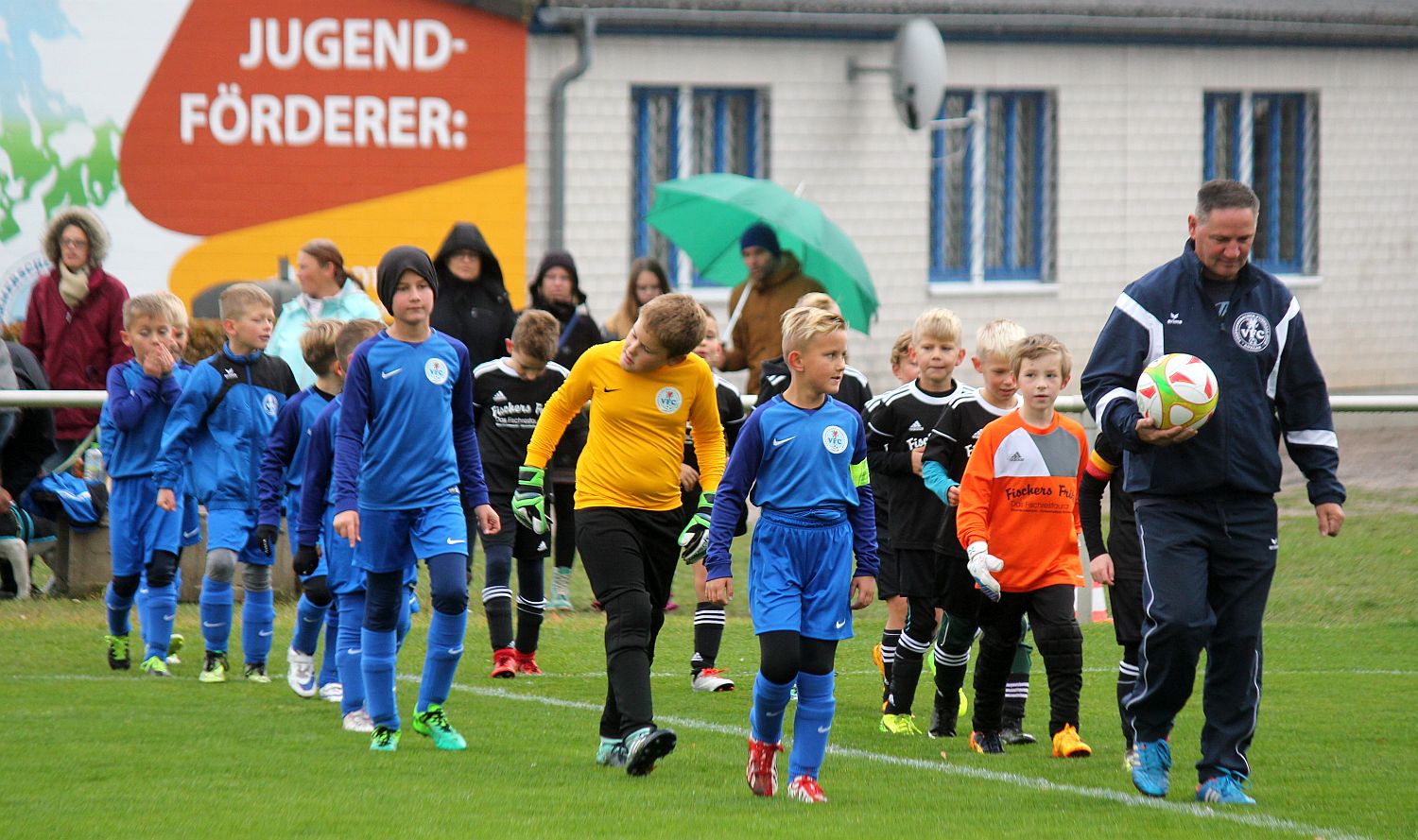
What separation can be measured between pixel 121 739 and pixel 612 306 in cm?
1442

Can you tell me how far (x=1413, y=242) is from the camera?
25.5m

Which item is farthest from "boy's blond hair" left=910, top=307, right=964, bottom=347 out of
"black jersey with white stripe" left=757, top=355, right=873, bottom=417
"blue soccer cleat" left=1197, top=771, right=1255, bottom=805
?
"blue soccer cleat" left=1197, top=771, right=1255, bottom=805

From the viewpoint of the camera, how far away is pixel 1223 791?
661 centimetres

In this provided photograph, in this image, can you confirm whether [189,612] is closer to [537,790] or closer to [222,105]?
[537,790]

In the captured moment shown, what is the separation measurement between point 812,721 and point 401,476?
1.95 m

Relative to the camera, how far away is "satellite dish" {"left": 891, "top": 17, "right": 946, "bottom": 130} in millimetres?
22016

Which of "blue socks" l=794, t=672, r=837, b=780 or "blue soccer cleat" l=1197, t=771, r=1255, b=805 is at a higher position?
"blue socks" l=794, t=672, r=837, b=780

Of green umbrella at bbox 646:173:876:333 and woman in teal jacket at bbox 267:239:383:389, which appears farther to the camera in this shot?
green umbrella at bbox 646:173:876:333

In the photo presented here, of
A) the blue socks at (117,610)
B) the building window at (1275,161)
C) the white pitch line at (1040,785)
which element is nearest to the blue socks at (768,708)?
the white pitch line at (1040,785)

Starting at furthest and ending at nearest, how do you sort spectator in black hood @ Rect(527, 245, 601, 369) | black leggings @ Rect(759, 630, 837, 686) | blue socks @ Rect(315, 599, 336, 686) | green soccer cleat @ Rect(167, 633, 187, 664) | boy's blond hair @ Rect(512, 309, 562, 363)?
spectator in black hood @ Rect(527, 245, 601, 369), boy's blond hair @ Rect(512, 309, 562, 363), green soccer cleat @ Rect(167, 633, 187, 664), blue socks @ Rect(315, 599, 336, 686), black leggings @ Rect(759, 630, 837, 686)

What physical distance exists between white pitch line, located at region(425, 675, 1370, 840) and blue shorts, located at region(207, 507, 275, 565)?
1378 mm

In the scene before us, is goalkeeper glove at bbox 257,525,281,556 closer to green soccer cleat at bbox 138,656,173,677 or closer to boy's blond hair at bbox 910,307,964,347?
green soccer cleat at bbox 138,656,173,677

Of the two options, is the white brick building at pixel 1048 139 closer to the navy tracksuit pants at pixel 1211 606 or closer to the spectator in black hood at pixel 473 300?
the spectator in black hood at pixel 473 300

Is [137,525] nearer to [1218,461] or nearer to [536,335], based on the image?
[536,335]
